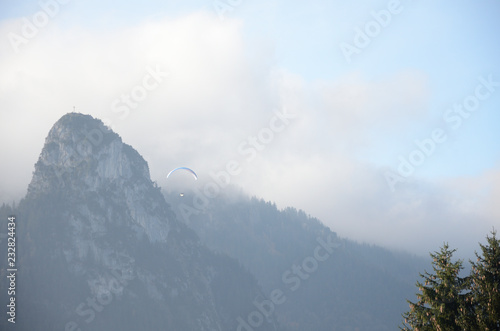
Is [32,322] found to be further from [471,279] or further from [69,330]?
[471,279]

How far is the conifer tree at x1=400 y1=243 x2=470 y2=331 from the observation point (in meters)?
44.2

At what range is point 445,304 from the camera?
44.6 metres

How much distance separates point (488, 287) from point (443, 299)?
3.51m

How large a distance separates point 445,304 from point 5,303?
18433cm

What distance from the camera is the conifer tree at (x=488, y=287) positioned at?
136ft

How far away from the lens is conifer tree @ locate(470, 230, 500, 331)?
41.4 m

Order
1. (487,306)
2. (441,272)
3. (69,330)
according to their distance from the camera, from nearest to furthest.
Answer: (487,306) → (441,272) → (69,330)

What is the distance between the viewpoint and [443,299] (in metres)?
44.8

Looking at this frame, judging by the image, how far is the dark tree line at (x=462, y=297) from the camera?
42.1m

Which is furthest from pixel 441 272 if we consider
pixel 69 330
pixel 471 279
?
pixel 69 330

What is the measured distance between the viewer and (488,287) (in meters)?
42.7

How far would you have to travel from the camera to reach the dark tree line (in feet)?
138

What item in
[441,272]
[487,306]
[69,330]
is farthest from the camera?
[69,330]

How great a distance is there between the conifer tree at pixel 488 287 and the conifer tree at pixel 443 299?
0.98 meters
